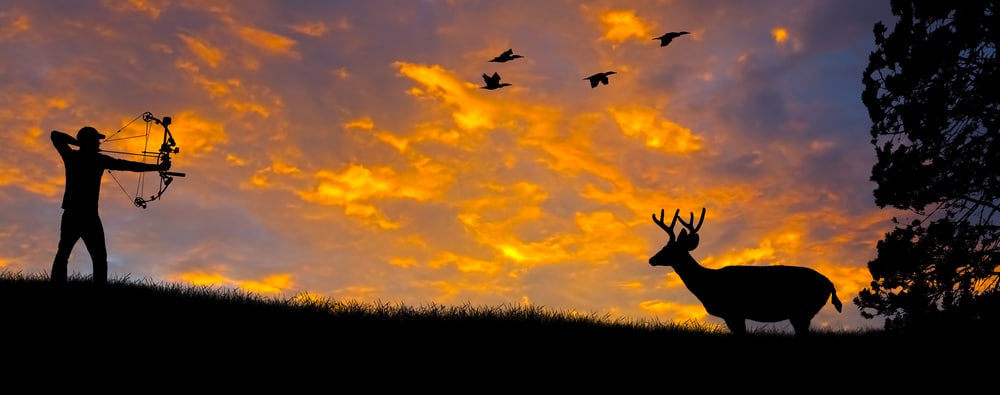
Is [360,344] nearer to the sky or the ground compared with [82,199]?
nearer to the ground

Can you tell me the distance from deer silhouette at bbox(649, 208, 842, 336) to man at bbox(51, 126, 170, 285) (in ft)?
31.6

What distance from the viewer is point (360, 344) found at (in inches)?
459

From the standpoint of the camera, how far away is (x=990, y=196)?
15555 mm

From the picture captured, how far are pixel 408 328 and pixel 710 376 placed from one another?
4.58 meters

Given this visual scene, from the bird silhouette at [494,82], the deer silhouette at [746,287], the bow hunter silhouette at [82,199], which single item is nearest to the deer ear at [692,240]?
the deer silhouette at [746,287]

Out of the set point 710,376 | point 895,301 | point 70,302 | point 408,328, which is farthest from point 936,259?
point 70,302

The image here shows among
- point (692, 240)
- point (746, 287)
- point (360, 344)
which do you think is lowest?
point (360, 344)

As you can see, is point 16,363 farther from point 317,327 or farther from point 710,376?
point 710,376

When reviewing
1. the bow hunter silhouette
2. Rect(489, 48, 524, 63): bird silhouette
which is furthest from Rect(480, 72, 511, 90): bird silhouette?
the bow hunter silhouette

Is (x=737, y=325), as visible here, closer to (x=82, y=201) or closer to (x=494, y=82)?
(x=494, y=82)

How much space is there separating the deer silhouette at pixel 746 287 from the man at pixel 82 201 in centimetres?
962

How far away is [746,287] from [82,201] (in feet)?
37.2

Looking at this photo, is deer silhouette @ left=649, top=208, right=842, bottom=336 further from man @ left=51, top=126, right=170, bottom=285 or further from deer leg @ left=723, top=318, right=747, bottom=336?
man @ left=51, top=126, right=170, bottom=285

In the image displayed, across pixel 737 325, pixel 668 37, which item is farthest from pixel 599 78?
pixel 737 325
